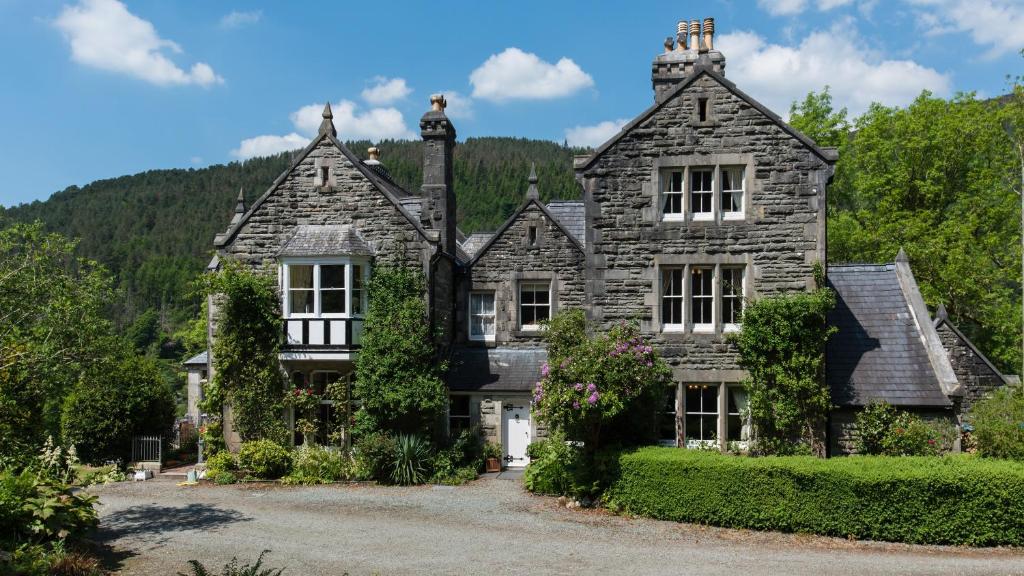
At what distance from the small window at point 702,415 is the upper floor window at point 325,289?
30.8ft

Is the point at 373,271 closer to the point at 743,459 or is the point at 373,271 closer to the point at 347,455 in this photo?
the point at 347,455

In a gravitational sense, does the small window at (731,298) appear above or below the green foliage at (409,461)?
above

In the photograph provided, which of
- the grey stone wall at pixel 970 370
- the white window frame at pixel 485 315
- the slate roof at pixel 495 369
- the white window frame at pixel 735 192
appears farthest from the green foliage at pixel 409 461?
the grey stone wall at pixel 970 370

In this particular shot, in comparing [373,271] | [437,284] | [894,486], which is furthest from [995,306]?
[373,271]

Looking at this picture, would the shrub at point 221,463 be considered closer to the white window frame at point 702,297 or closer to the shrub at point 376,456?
the shrub at point 376,456

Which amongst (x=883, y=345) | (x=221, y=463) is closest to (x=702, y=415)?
(x=883, y=345)

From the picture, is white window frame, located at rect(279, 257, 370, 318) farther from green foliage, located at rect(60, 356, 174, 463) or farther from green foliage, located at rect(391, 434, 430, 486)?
green foliage, located at rect(60, 356, 174, 463)

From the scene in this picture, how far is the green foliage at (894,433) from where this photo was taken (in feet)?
49.6

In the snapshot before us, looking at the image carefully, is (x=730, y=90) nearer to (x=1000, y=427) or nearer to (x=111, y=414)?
Result: (x=1000, y=427)

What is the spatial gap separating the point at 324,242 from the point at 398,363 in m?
4.19

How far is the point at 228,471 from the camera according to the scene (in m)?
18.9

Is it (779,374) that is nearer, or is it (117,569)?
(117,569)

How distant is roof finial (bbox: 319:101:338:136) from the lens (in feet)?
66.3

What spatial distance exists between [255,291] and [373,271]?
3.38 meters
